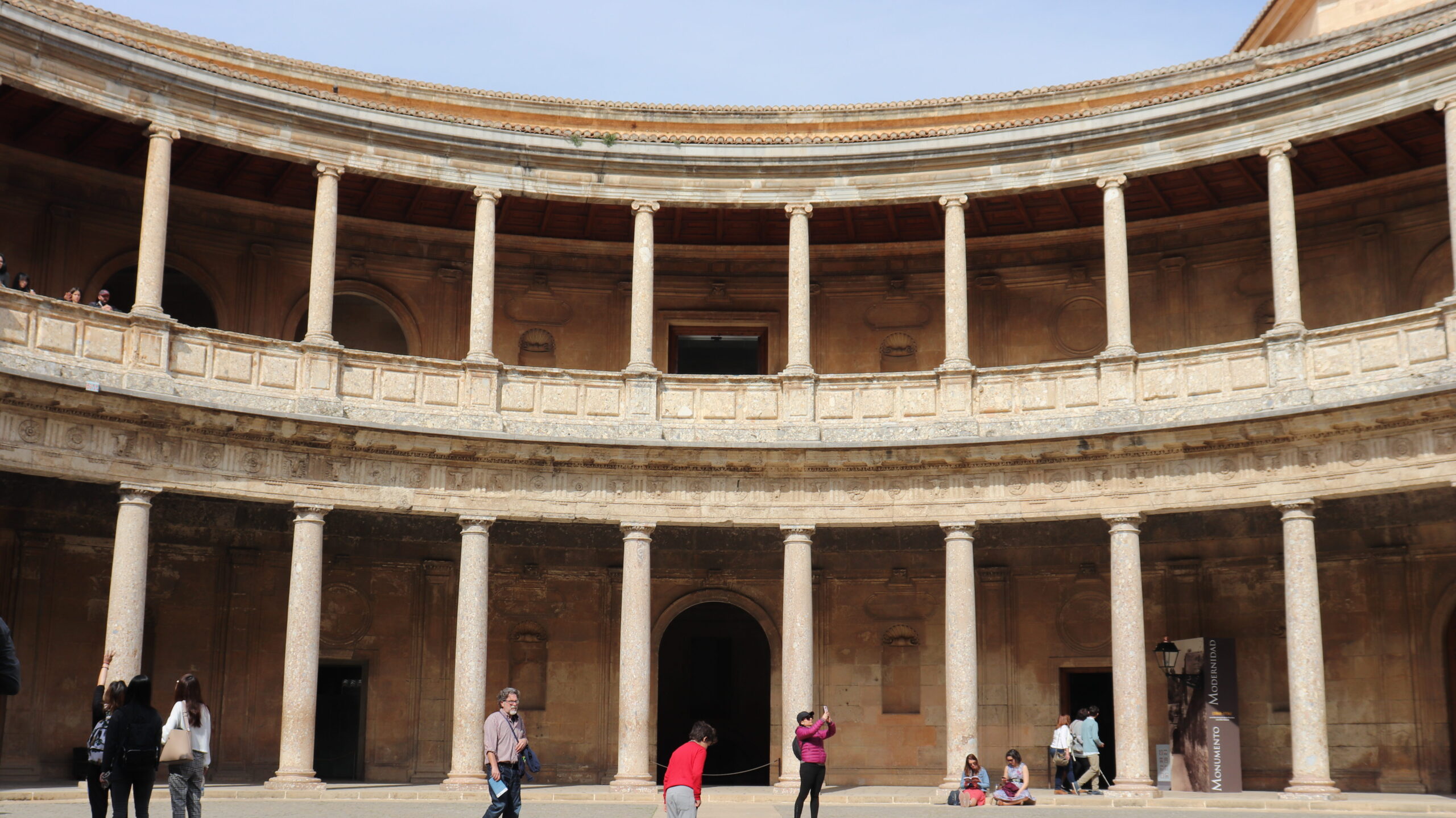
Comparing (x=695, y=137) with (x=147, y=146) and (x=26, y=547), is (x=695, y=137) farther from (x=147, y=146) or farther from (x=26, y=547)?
(x=26, y=547)

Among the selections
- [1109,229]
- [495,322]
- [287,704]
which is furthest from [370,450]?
[1109,229]

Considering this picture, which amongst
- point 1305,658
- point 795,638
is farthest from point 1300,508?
point 795,638

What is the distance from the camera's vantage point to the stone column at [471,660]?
2109 centimetres

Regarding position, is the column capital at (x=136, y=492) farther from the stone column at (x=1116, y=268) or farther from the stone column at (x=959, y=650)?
the stone column at (x=1116, y=268)

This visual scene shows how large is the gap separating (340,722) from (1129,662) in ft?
41.5

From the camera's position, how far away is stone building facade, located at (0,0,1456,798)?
20516mm

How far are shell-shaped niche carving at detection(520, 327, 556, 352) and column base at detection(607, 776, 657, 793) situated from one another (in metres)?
8.04

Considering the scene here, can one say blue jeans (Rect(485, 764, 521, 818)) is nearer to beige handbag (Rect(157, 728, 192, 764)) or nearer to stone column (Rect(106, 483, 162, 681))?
beige handbag (Rect(157, 728, 192, 764))

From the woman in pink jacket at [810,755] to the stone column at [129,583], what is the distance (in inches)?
348

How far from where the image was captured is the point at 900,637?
25953 millimetres

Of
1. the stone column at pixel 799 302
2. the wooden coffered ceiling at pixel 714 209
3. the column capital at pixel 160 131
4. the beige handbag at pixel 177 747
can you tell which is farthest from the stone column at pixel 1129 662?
the column capital at pixel 160 131

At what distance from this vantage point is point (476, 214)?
2331cm

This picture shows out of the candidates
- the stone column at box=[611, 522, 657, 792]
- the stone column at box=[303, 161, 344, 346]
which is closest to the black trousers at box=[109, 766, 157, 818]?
the stone column at box=[611, 522, 657, 792]

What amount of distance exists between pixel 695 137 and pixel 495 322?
16.7 ft
